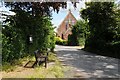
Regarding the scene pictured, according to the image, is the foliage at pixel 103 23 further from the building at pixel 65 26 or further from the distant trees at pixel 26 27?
the building at pixel 65 26

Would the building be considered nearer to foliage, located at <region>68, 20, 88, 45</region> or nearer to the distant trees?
foliage, located at <region>68, 20, 88, 45</region>

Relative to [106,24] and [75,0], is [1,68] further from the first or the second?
[106,24]

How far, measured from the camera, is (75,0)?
1448 cm

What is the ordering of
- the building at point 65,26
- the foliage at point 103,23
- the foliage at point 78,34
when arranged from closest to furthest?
the foliage at point 103,23, the foliage at point 78,34, the building at point 65,26

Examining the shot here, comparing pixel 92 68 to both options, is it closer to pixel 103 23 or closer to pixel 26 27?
pixel 26 27

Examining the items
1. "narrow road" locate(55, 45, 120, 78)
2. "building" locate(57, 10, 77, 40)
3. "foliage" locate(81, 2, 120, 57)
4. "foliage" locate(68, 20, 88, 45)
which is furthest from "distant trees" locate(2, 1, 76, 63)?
"building" locate(57, 10, 77, 40)

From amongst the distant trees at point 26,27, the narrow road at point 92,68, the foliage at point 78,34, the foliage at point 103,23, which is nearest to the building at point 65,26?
the foliage at point 78,34

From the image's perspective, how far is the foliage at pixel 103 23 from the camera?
2497 cm

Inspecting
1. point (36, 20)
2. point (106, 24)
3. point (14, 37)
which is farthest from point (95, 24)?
point (14, 37)

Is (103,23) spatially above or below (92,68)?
above

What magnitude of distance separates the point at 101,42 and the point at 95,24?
2.35 meters

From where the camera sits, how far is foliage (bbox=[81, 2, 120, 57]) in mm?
24969

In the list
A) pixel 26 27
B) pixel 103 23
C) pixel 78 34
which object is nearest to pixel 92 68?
pixel 26 27

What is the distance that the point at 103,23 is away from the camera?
25.6 meters
